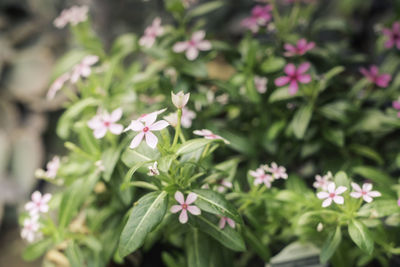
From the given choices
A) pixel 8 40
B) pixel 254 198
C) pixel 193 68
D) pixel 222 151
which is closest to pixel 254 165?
pixel 222 151

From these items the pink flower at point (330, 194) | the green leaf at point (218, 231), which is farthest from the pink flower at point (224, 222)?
the pink flower at point (330, 194)

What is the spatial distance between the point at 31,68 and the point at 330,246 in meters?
2.37

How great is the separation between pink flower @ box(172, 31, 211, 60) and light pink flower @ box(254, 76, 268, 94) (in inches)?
9.9

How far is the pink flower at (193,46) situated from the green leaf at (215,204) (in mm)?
613

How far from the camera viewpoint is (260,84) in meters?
1.51

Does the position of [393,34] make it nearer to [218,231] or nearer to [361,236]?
[361,236]

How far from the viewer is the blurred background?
2508 millimetres

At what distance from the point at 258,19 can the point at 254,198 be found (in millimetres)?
826

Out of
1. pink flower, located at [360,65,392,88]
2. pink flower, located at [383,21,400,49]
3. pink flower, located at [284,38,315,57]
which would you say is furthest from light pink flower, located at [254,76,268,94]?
pink flower, located at [383,21,400,49]

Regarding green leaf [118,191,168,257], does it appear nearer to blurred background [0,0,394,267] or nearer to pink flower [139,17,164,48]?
pink flower [139,17,164,48]

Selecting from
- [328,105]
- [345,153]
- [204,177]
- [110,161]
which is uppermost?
[110,161]

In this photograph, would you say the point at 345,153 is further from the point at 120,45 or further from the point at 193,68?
the point at 120,45

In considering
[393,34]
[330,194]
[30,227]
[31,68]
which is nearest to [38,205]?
[30,227]

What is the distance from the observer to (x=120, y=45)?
1.61 m
